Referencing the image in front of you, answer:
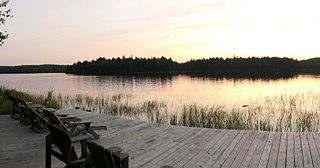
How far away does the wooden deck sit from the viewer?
20.2 ft

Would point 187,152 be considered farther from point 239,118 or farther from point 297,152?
point 239,118

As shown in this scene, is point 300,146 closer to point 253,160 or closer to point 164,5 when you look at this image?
point 253,160

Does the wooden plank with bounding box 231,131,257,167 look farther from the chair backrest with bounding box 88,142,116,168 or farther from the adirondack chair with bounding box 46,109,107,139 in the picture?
the chair backrest with bounding box 88,142,116,168

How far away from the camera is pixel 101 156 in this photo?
3635mm

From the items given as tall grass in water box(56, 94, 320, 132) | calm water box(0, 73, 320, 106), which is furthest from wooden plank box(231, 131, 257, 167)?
calm water box(0, 73, 320, 106)

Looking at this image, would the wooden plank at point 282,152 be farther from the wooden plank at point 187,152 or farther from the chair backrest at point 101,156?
the chair backrest at point 101,156

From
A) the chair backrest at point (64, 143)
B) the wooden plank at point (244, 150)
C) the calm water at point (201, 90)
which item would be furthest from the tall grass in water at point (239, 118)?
the chair backrest at point (64, 143)

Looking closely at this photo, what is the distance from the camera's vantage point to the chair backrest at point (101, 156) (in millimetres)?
3514

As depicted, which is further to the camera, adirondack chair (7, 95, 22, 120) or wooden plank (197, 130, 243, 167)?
adirondack chair (7, 95, 22, 120)

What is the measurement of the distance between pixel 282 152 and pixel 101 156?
4111 millimetres

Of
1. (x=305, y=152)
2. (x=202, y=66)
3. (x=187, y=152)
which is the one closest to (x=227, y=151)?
(x=187, y=152)

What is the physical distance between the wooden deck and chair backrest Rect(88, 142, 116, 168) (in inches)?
86.6

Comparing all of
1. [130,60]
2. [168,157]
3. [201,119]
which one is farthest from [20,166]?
[130,60]

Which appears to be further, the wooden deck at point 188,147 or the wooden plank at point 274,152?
the wooden deck at point 188,147
